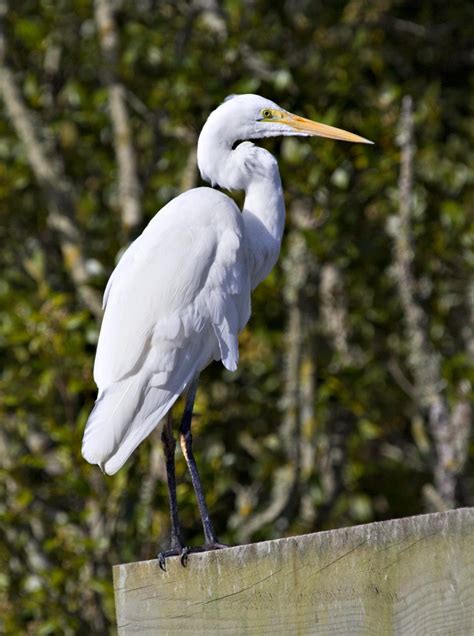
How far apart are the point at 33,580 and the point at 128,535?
0.35m

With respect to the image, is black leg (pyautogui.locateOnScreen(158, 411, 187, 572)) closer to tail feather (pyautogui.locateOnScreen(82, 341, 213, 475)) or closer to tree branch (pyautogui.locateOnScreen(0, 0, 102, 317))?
tail feather (pyautogui.locateOnScreen(82, 341, 213, 475))

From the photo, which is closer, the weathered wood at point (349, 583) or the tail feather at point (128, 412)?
the weathered wood at point (349, 583)

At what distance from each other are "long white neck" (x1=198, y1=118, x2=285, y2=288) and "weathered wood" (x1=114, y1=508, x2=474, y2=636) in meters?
1.25

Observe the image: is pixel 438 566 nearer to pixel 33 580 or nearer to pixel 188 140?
pixel 33 580

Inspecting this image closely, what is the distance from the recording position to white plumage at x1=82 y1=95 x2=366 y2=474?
248 cm

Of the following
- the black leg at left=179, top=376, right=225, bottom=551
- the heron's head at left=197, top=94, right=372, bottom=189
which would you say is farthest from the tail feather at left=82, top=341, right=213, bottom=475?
the heron's head at left=197, top=94, right=372, bottom=189

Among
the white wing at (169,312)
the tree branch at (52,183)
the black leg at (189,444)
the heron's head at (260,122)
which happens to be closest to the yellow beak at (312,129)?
the heron's head at (260,122)

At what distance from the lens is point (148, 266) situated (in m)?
2.68

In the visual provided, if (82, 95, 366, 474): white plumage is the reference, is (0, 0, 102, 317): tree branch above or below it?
below

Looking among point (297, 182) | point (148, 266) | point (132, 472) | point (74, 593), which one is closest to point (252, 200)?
point (148, 266)

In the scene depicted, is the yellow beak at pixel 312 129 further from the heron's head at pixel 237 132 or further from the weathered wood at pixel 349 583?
the weathered wood at pixel 349 583

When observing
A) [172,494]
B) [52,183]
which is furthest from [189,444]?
[52,183]

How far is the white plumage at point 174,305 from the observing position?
2477 mm

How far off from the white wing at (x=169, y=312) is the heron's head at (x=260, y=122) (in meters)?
0.30
